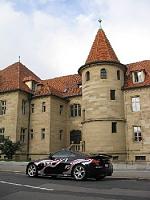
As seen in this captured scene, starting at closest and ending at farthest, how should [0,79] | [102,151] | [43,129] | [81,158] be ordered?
[81,158], [102,151], [43,129], [0,79]

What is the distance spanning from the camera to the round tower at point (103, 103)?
34.1 meters

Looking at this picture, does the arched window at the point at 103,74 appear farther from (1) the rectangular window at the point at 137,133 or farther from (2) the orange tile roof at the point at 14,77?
(2) the orange tile roof at the point at 14,77

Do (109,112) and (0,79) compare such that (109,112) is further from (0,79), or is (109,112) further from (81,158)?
(81,158)

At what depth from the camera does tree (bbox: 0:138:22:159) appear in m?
33.4

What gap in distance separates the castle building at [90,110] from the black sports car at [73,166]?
17.9 meters

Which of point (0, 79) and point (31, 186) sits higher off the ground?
point (0, 79)

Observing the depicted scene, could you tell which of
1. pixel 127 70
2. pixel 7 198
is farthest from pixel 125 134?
pixel 7 198

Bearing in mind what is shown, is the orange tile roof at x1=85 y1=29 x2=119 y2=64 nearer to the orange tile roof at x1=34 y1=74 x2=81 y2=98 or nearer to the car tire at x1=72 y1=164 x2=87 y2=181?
the orange tile roof at x1=34 y1=74 x2=81 y2=98

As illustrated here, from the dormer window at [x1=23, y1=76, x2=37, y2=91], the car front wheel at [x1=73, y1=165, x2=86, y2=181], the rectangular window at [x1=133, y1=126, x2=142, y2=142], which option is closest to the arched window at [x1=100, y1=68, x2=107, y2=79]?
the rectangular window at [x1=133, y1=126, x2=142, y2=142]

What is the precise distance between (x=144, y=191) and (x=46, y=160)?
6.26 m

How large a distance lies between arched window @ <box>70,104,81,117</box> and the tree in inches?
377

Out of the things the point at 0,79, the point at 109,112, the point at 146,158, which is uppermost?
the point at 0,79

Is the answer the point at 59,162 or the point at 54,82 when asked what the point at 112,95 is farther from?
the point at 59,162

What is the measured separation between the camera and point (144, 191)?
11508 millimetres
